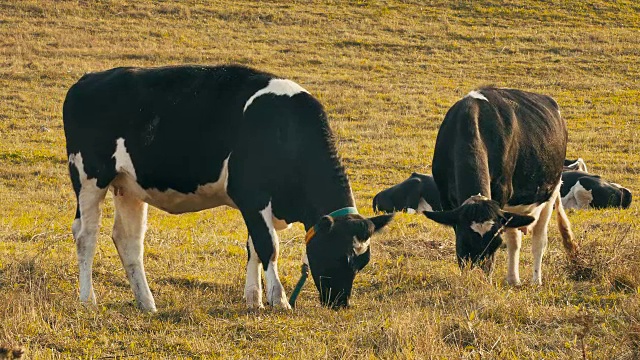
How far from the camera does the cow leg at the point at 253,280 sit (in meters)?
10.1

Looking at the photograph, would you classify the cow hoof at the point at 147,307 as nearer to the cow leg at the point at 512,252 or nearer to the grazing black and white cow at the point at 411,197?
the cow leg at the point at 512,252

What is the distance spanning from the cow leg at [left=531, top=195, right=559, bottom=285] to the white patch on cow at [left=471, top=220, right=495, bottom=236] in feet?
4.94

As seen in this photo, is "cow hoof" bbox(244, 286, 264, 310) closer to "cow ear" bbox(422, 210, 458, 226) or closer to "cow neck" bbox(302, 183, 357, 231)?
"cow neck" bbox(302, 183, 357, 231)

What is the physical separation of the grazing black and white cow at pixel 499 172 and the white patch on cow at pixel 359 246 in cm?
120

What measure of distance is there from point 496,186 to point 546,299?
2.49 metres

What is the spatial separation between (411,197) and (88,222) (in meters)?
11.3

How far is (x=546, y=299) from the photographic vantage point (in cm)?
962

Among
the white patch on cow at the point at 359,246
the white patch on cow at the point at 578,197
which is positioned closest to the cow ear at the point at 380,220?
the white patch on cow at the point at 359,246

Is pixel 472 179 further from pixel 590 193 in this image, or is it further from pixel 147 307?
pixel 590 193

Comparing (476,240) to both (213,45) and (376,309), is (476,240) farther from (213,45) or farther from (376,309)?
(213,45)

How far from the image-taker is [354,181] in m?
23.9

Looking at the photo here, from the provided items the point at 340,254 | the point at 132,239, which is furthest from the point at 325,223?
the point at 132,239

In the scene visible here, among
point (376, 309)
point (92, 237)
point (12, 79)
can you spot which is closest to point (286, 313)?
point (376, 309)

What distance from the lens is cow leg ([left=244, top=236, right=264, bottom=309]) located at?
10.1 meters
